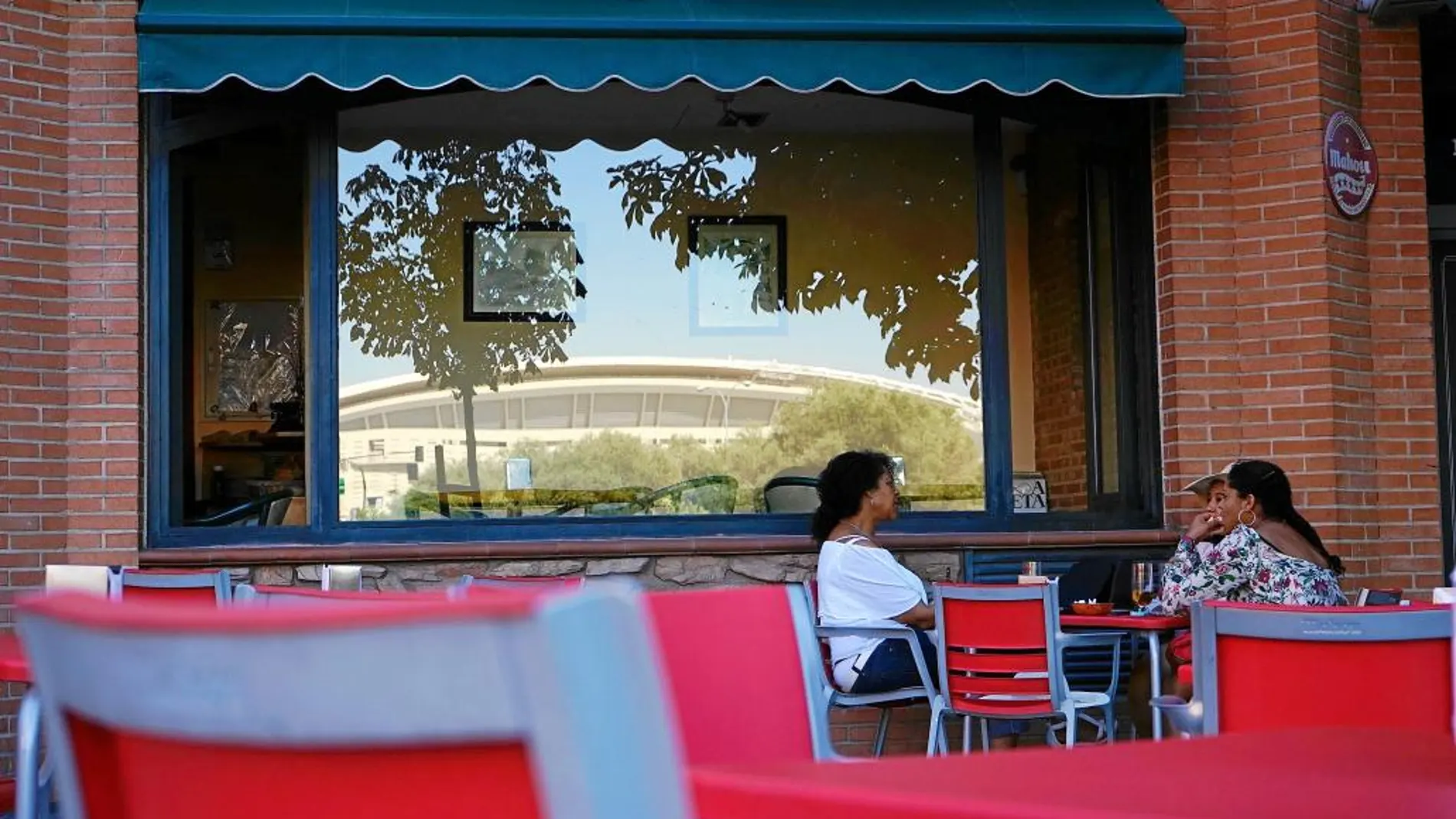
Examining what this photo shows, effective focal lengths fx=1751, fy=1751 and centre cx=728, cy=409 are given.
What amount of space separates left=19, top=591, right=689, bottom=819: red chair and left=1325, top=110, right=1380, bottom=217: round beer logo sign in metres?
6.64

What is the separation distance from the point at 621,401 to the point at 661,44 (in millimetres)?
3183

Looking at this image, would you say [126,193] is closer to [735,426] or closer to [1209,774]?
[735,426]

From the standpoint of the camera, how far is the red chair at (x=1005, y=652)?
539cm

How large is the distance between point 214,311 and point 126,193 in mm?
3203

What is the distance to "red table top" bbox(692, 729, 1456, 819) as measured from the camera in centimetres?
102

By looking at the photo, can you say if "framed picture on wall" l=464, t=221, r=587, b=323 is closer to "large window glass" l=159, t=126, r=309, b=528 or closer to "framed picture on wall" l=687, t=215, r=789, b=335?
"framed picture on wall" l=687, t=215, r=789, b=335

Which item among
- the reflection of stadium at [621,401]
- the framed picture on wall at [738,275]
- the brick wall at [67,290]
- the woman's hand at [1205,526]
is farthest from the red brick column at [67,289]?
the woman's hand at [1205,526]

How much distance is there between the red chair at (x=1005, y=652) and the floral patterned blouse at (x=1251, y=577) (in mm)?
336

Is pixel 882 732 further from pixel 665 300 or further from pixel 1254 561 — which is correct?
pixel 665 300

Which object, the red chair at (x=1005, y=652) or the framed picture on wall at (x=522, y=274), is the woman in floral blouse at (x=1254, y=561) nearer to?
the red chair at (x=1005, y=652)

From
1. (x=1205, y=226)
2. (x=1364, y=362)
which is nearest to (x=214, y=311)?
(x=1205, y=226)

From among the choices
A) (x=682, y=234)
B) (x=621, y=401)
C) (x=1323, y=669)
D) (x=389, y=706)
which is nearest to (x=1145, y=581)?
(x=1323, y=669)

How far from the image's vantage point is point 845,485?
6.43 m

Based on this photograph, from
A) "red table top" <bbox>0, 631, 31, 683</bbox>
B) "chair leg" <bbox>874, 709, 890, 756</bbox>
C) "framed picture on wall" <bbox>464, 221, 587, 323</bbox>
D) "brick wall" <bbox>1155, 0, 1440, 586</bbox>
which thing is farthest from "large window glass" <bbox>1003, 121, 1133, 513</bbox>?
"red table top" <bbox>0, 631, 31, 683</bbox>
